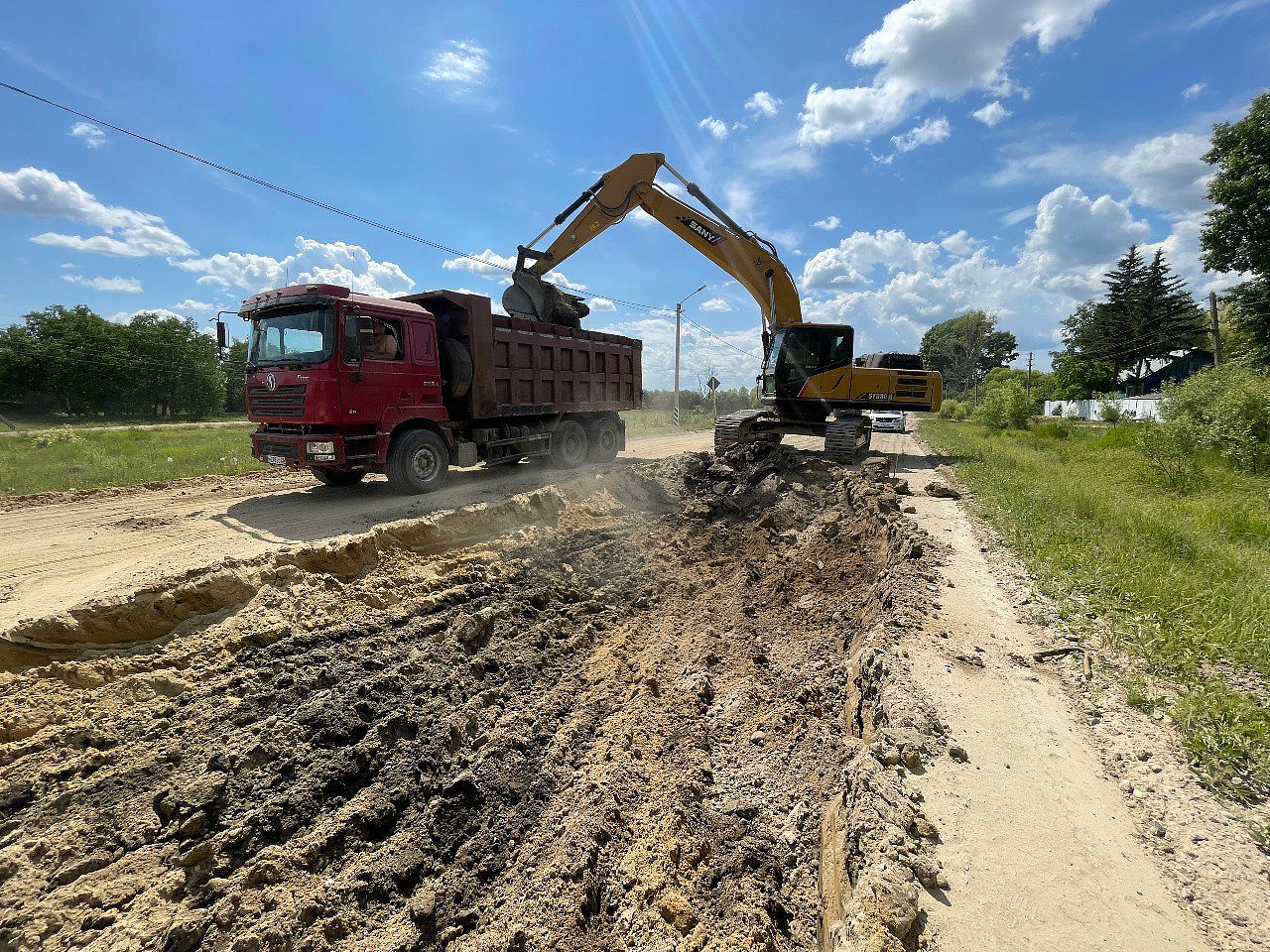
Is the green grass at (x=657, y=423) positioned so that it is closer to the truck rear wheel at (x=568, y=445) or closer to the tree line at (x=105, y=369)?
the truck rear wheel at (x=568, y=445)

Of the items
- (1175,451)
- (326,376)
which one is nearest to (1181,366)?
(1175,451)

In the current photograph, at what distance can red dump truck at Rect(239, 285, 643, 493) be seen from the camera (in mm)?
7441

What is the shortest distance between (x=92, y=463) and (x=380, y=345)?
8583 mm

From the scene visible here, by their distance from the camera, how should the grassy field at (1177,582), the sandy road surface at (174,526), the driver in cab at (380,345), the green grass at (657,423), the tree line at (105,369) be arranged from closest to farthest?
the grassy field at (1177,582) → the sandy road surface at (174,526) → the driver in cab at (380,345) → the green grass at (657,423) → the tree line at (105,369)

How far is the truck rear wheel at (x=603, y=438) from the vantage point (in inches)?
492

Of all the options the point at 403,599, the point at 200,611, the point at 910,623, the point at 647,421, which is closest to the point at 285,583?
→ the point at 200,611

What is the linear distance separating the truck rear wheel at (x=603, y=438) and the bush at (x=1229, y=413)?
11.9m

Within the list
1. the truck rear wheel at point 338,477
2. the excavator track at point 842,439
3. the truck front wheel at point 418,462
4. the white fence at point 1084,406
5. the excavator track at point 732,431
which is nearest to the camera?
the truck front wheel at point 418,462

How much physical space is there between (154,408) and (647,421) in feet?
149

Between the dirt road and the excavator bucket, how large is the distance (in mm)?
7709

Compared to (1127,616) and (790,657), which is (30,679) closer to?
(790,657)

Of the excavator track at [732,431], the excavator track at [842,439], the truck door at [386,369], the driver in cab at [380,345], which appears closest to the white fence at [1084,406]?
the excavator track at [842,439]

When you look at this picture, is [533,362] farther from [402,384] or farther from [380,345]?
[380,345]

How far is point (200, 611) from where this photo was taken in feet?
13.0
